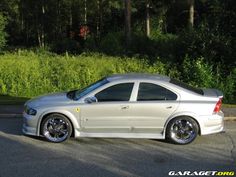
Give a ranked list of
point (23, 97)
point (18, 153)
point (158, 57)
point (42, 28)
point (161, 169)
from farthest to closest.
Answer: point (42, 28) < point (158, 57) < point (23, 97) < point (18, 153) < point (161, 169)

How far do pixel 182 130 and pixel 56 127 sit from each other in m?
2.67

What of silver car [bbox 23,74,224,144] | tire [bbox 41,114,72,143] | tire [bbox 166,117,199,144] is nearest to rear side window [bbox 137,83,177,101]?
silver car [bbox 23,74,224,144]

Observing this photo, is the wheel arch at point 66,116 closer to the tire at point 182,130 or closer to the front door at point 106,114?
the front door at point 106,114

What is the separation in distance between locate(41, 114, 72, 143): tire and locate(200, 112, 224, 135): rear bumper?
281cm

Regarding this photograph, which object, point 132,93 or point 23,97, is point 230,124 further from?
point 23,97

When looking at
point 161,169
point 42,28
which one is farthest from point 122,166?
point 42,28

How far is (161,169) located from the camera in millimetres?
7562

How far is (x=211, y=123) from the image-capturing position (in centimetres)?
927

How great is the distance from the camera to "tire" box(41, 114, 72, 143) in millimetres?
9289

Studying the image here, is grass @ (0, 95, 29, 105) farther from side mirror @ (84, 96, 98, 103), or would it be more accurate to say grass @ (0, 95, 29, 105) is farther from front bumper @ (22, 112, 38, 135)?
side mirror @ (84, 96, 98, 103)

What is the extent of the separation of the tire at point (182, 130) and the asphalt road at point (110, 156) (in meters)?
0.15

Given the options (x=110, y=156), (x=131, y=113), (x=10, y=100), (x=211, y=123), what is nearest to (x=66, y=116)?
(x=131, y=113)

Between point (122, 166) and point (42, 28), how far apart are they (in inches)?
1870

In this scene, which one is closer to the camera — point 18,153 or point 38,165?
point 38,165
